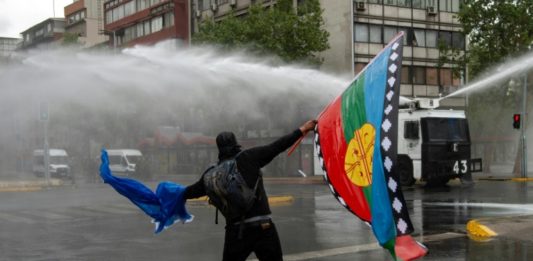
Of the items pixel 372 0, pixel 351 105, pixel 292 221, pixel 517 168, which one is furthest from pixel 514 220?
pixel 372 0

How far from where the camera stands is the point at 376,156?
177 inches

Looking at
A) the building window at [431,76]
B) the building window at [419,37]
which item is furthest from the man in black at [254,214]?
the building window at [431,76]

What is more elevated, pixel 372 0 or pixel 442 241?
pixel 372 0

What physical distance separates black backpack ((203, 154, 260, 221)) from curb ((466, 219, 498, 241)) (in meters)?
6.04

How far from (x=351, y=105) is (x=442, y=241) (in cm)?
563

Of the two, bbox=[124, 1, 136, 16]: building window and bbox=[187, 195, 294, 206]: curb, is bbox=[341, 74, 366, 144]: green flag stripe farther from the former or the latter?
bbox=[124, 1, 136, 16]: building window

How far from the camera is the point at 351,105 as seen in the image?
4.89 meters

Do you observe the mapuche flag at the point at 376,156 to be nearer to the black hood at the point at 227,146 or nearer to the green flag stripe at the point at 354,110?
the green flag stripe at the point at 354,110

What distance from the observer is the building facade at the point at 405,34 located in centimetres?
4016

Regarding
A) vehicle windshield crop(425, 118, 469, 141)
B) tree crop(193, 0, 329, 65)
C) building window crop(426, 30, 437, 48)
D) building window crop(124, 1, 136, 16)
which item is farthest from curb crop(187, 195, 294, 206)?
building window crop(124, 1, 136, 16)

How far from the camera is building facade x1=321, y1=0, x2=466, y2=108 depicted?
1581 inches

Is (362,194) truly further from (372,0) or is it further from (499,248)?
(372,0)

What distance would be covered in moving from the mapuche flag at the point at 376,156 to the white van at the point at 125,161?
1485 inches

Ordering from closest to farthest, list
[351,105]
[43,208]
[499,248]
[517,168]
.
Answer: [351,105] < [499,248] < [43,208] < [517,168]
